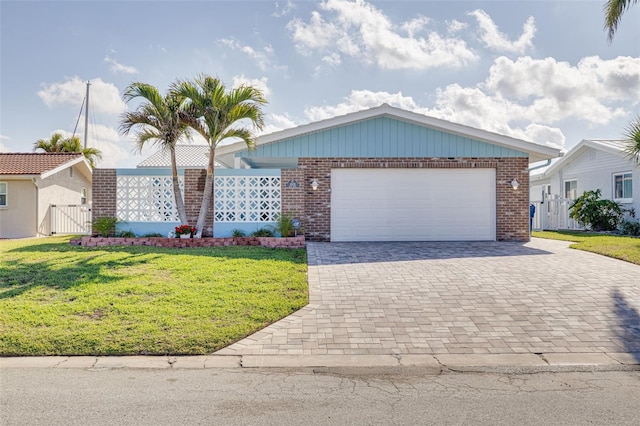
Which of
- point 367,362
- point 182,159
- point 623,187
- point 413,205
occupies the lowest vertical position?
point 367,362

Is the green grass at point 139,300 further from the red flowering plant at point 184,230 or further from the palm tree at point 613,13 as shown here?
the palm tree at point 613,13

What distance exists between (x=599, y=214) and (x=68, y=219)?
22195 mm

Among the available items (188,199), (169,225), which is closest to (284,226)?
(188,199)

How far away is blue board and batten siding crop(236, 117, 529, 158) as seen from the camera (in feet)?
44.0

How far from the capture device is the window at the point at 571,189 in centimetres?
2300

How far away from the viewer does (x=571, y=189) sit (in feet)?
77.2

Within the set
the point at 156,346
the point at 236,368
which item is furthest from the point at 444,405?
the point at 156,346

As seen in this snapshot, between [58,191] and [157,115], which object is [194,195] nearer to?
[157,115]

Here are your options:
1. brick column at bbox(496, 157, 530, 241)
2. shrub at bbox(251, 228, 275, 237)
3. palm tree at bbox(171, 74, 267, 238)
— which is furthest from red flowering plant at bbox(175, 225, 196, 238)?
brick column at bbox(496, 157, 530, 241)

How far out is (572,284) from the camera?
757cm

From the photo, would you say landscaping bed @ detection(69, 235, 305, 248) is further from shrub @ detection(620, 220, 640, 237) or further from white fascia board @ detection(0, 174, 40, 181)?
shrub @ detection(620, 220, 640, 237)

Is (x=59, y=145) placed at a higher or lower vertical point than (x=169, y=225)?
higher

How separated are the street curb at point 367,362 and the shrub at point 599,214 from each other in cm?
1594

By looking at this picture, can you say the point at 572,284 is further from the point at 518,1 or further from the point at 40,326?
the point at 518,1
